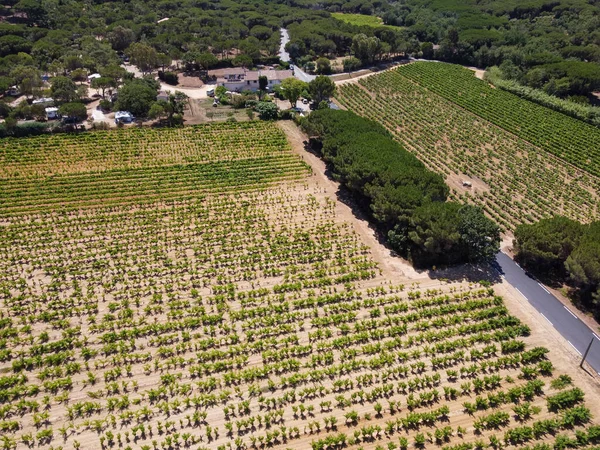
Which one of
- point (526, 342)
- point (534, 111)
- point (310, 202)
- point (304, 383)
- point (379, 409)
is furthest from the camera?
point (534, 111)

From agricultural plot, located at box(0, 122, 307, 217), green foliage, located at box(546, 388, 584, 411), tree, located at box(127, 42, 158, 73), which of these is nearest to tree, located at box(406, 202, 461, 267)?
green foliage, located at box(546, 388, 584, 411)

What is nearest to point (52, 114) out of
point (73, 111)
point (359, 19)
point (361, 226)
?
point (73, 111)

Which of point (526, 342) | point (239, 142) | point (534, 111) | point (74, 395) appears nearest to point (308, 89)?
point (239, 142)

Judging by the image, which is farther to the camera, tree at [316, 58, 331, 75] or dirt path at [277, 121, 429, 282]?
tree at [316, 58, 331, 75]

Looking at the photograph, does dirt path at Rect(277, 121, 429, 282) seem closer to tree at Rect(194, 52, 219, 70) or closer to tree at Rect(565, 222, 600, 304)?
tree at Rect(565, 222, 600, 304)

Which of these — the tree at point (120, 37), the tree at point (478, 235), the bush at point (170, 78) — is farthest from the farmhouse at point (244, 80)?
the tree at point (478, 235)

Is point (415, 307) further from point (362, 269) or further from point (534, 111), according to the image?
point (534, 111)

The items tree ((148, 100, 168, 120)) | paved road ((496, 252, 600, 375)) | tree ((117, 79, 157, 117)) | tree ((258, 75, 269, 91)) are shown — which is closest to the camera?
paved road ((496, 252, 600, 375))

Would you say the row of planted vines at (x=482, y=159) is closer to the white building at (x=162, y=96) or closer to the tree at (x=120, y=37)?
the white building at (x=162, y=96)
